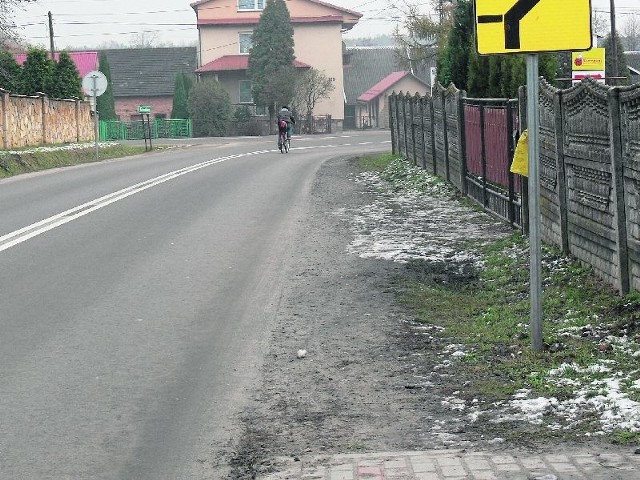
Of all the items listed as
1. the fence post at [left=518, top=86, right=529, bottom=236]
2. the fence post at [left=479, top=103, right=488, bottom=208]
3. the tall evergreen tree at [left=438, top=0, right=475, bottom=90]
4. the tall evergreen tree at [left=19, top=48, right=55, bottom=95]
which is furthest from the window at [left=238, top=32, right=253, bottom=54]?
the fence post at [left=518, top=86, right=529, bottom=236]

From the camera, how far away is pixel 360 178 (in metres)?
24.3

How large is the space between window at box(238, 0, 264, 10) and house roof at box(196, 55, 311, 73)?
3757 mm

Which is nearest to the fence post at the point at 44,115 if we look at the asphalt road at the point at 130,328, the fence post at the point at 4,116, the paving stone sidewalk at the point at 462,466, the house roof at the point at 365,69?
the fence post at the point at 4,116

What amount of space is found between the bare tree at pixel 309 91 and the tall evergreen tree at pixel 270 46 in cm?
158

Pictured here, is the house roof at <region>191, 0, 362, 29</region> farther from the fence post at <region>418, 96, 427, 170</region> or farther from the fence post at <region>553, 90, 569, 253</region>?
the fence post at <region>553, 90, 569, 253</region>

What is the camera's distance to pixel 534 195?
23.6ft

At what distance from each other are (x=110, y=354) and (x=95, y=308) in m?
1.61

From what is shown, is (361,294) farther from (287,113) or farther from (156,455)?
(287,113)

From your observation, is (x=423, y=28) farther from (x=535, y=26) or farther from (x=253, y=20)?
(x=535, y=26)

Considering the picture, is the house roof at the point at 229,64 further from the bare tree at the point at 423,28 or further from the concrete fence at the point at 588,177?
the concrete fence at the point at 588,177

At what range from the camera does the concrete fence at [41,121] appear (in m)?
33.6

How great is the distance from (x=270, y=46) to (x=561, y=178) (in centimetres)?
6854

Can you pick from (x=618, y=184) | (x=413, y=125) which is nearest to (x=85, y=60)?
(x=413, y=125)

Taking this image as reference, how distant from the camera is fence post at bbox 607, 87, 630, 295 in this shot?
27.1 ft
